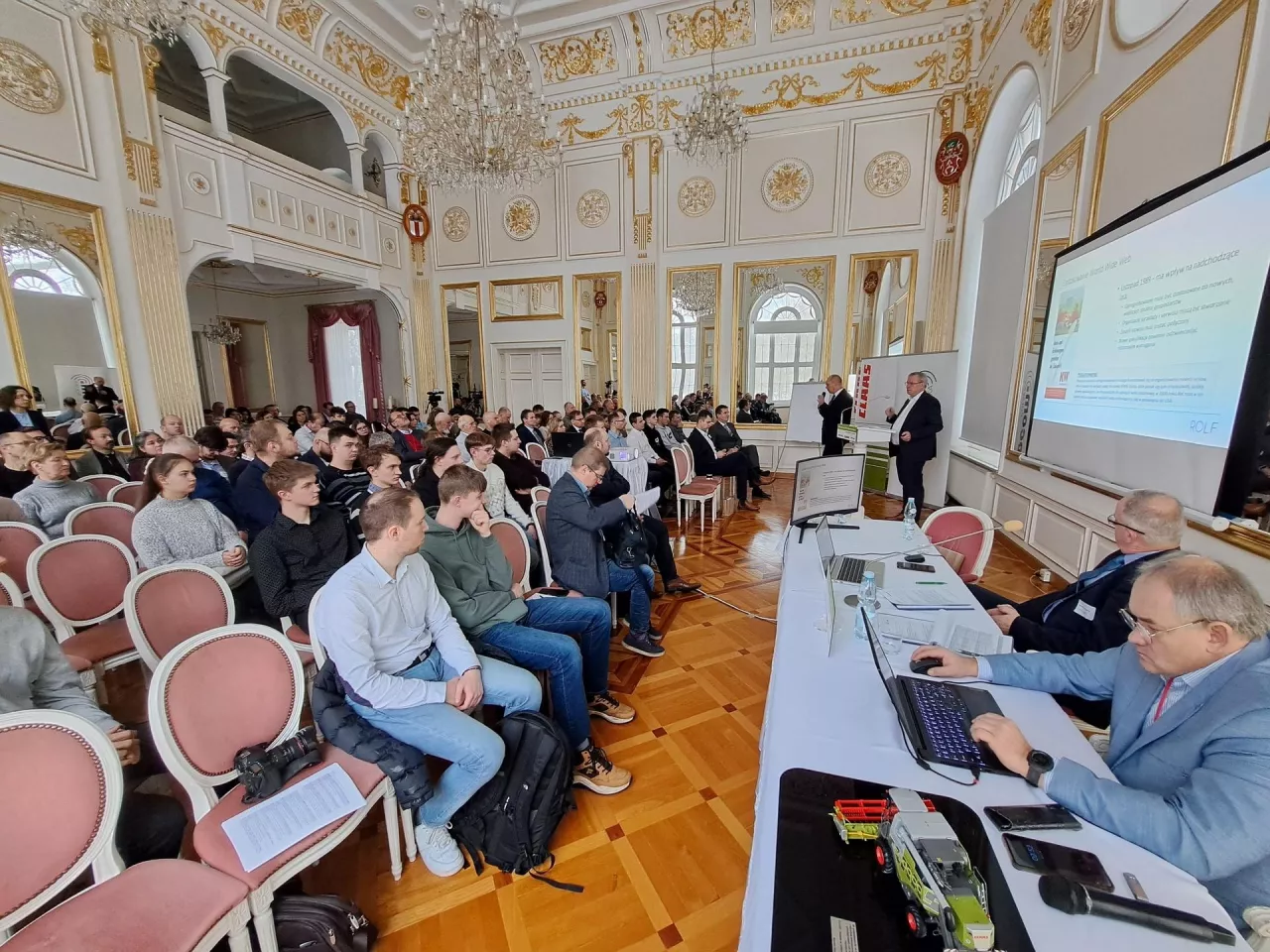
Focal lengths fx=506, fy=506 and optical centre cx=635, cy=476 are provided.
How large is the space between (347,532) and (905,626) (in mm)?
2337

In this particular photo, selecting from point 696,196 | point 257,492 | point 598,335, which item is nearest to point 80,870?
point 257,492

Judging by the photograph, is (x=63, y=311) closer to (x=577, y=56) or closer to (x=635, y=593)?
(x=635, y=593)

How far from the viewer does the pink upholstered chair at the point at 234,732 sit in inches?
46.6

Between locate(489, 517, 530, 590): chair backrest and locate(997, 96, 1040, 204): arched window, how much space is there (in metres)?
5.40

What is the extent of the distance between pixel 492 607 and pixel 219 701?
89 centimetres

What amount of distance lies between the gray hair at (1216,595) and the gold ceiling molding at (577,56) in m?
9.42

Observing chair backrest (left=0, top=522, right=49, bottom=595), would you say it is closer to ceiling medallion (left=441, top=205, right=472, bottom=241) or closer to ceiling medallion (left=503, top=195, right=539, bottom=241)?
ceiling medallion (left=503, top=195, right=539, bottom=241)

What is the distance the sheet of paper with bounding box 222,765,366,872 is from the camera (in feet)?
3.90

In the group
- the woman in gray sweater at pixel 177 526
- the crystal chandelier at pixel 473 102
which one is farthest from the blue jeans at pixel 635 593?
the crystal chandelier at pixel 473 102

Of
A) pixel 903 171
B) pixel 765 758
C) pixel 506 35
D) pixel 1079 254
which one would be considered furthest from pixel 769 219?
pixel 765 758

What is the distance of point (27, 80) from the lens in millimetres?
4648

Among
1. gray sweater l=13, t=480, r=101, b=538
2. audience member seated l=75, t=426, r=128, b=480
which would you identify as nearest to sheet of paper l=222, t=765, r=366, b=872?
gray sweater l=13, t=480, r=101, b=538

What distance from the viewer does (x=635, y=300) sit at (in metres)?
8.22

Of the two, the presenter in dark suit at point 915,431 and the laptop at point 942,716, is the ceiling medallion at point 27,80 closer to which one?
the laptop at point 942,716
